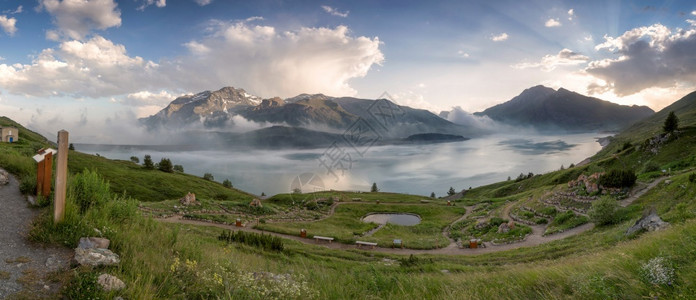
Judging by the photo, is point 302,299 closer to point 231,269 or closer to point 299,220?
point 231,269

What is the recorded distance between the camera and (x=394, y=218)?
4784 cm

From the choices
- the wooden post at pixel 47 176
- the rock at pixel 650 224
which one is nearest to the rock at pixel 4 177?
the wooden post at pixel 47 176

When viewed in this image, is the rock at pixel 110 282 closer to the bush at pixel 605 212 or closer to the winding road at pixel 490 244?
the winding road at pixel 490 244

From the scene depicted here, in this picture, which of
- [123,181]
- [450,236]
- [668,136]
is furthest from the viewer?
[123,181]

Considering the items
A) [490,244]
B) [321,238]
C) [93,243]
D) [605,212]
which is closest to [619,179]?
[605,212]

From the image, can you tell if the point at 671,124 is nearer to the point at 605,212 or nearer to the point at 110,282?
the point at 605,212

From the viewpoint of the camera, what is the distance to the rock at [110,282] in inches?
222

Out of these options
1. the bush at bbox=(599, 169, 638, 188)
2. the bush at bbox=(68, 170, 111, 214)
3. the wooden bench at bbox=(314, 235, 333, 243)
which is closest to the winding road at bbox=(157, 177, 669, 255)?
the wooden bench at bbox=(314, 235, 333, 243)

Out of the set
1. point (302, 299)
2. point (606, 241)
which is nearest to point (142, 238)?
point (302, 299)

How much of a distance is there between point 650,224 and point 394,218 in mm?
35468

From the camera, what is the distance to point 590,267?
21.8 ft

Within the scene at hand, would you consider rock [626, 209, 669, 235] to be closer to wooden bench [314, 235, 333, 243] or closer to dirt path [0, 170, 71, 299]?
wooden bench [314, 235, 333, 243]

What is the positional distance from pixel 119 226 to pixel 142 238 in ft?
3.07

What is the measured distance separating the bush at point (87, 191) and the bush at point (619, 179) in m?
36.8
